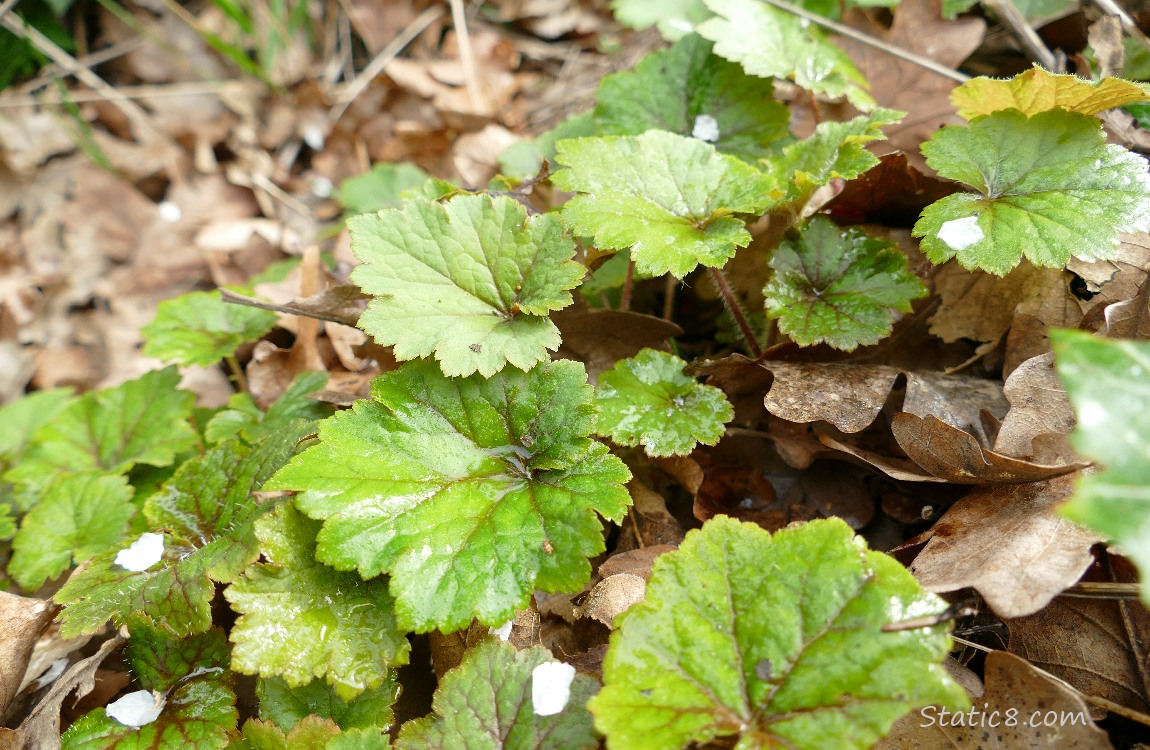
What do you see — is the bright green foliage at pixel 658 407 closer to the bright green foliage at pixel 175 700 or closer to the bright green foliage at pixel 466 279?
the bright green foliage at pixel 466 279

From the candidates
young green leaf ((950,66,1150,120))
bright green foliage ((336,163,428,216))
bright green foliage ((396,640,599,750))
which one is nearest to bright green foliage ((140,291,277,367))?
bright green foliage ((336,163,428,216))

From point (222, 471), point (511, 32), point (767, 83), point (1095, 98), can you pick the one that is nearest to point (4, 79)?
point (511, 32)

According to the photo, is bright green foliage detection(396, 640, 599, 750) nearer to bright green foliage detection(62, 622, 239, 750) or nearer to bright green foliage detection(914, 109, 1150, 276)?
bright green foliage detection(62, 622, 239, 750)

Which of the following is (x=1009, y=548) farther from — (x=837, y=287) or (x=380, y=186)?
(x=380, y=186)

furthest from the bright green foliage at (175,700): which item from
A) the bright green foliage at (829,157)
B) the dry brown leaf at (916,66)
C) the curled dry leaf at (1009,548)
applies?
the dry brown leaf at (916,66)

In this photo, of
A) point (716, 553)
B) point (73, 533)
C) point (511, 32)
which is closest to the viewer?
point (716, 553)

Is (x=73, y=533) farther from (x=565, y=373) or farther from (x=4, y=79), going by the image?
(x=4, y=79)
